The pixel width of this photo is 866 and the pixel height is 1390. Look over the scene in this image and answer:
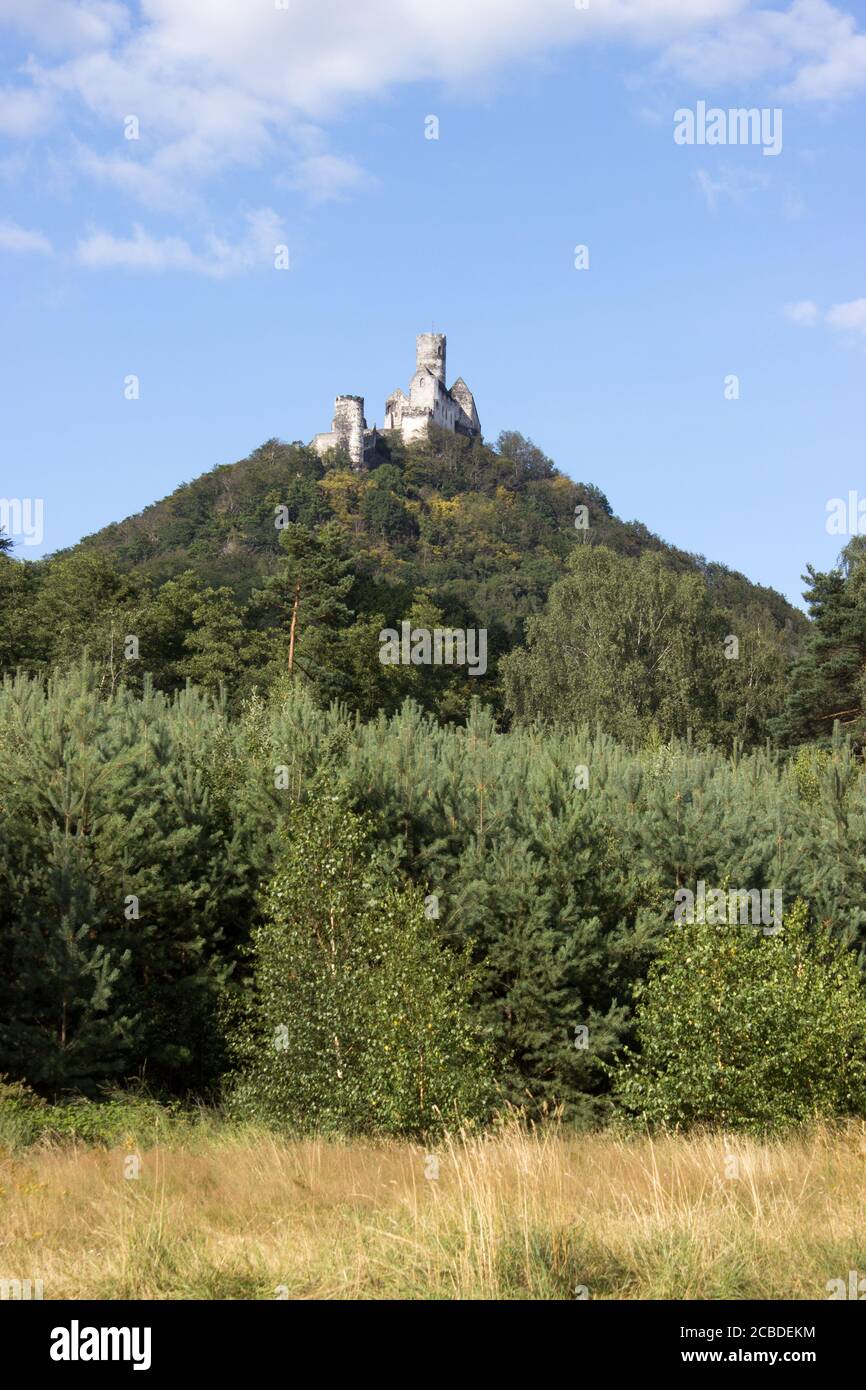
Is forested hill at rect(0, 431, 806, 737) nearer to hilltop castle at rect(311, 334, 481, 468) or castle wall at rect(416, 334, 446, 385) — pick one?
hilltop castle at rect(311, 334, 481, 468)

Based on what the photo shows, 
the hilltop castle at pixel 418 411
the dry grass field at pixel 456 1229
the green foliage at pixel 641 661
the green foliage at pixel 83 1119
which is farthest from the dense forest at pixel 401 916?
the hilltop castle at pixel 418 411

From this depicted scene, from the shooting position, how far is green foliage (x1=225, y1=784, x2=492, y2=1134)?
16156 mm

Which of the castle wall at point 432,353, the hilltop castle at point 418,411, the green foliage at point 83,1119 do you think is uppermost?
the castle wall at point 432,353

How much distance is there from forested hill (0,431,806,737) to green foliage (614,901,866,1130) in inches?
957

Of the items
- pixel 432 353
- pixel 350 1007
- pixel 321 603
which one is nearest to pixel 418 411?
pixel 432 353

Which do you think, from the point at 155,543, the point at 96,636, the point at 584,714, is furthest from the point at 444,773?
the point at 155,543

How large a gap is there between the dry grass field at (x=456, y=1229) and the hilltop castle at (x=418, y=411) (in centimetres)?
15480

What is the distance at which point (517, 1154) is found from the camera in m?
11.3

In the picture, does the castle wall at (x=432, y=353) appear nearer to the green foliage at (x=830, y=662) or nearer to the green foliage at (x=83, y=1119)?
the green foliage at (x=830, y=662)

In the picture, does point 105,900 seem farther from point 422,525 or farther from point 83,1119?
point 422,525

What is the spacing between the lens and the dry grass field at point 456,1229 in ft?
25.7

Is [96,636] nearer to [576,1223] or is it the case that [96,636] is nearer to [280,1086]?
[280,1086]
